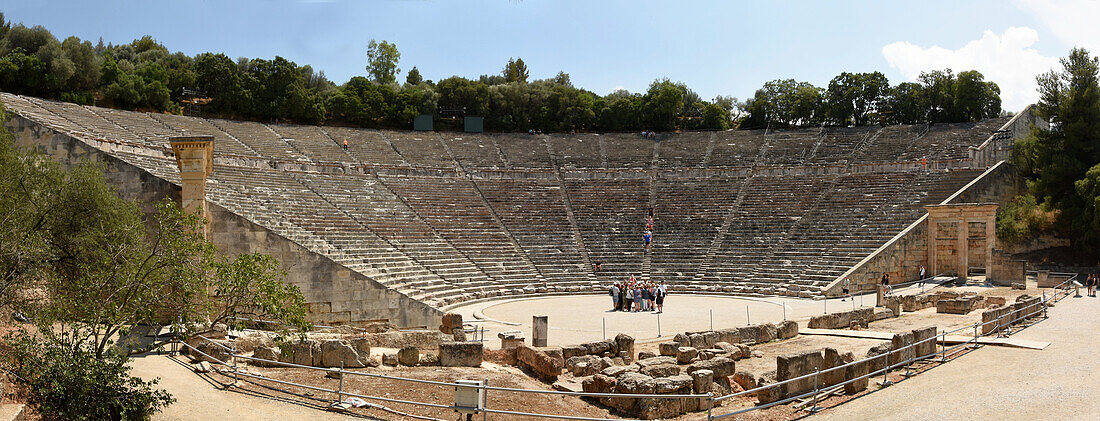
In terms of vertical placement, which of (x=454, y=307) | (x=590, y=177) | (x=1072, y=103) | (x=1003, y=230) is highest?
(x=1072, y=103)

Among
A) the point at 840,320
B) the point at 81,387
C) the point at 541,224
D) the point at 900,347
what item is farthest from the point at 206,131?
the point at 900,347

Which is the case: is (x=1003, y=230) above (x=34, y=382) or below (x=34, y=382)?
above

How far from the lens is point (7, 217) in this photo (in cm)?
953

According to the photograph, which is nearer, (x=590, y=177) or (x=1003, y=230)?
(x=1003, y=230)

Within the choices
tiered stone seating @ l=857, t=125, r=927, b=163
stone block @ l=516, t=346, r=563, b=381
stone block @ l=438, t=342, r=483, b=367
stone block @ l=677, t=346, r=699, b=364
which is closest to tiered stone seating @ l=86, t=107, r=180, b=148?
stone block @ l=438, t=342, r=483, b=367

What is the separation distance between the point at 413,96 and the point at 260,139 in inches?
612

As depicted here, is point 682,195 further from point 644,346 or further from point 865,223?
point 644,346

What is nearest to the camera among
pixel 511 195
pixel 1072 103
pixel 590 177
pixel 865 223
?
pixel 865 223

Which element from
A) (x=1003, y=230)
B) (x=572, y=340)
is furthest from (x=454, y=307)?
(x=1003, y=230)

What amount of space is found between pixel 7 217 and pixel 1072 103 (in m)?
38.9

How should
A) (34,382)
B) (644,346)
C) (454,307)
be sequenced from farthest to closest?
(454,307), (644,346), (34,382)

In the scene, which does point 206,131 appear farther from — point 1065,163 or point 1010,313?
point 1065,163

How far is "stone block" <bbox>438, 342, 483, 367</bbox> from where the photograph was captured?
13.2 m

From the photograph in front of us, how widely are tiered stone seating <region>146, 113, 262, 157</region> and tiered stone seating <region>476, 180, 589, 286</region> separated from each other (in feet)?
37.7
